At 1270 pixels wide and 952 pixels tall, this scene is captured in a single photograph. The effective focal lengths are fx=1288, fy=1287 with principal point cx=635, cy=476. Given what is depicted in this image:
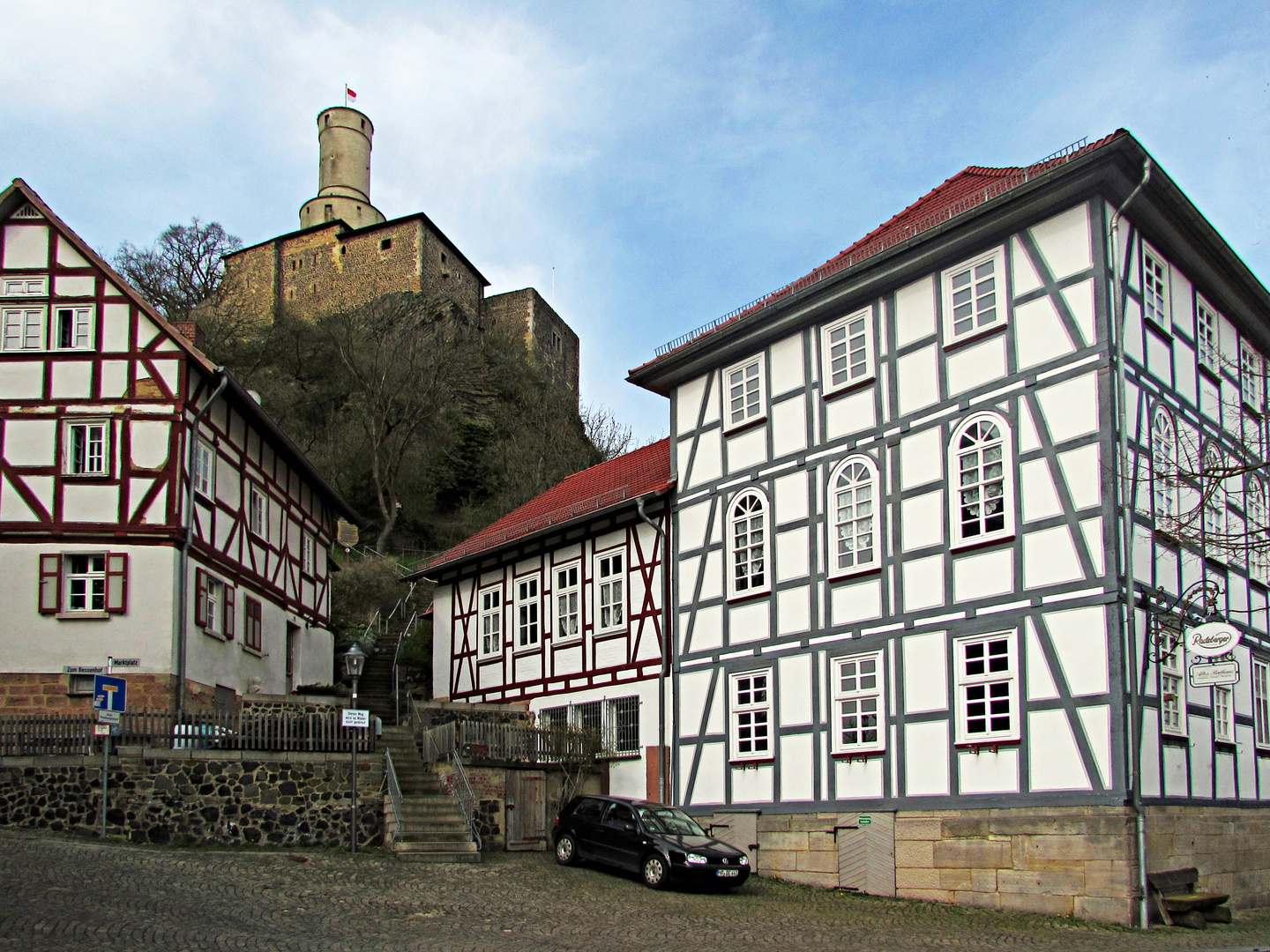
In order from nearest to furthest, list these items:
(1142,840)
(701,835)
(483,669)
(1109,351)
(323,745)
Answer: (1142,840), (1109,351), (701,835), (323,745), (483,669)

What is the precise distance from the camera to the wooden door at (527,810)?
67.6 feet

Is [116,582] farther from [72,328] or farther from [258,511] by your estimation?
[258,511]

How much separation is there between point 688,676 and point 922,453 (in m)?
6.09

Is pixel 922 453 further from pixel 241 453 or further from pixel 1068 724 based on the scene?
pixel 241 453

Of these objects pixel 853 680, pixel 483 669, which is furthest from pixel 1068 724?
pixel 483 669

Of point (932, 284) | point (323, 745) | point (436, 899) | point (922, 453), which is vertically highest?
point (932, 284)

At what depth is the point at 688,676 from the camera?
22.2 m

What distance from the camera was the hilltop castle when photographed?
71750 mm

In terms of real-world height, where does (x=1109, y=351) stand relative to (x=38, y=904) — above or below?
above

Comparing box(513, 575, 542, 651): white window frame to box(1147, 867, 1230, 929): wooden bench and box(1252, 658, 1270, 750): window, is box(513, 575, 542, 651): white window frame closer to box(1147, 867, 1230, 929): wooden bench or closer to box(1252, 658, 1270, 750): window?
box(1252, 658, 1270, 750): window

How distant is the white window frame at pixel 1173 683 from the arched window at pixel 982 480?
2.49 meters

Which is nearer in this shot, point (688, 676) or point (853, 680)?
point (853, 680)

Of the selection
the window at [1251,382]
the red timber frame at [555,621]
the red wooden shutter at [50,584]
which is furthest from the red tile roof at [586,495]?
the window at [1251,382]

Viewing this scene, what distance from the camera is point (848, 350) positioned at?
20.2 meters
